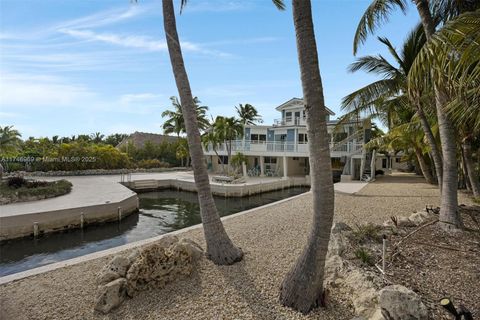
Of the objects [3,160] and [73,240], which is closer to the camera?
[73,240]

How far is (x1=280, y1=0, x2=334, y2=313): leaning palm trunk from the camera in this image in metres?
3.38

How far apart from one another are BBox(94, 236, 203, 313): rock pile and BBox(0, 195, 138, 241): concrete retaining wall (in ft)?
24.5

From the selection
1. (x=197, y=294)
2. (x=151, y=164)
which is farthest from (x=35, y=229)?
(x=151, y=164)

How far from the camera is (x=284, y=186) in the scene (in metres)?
23.4

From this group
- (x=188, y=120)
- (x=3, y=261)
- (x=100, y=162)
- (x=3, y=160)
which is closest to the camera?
(x=188, y=120)

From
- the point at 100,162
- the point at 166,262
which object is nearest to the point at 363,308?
the point at 166,262

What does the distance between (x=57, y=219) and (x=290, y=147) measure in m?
17.7

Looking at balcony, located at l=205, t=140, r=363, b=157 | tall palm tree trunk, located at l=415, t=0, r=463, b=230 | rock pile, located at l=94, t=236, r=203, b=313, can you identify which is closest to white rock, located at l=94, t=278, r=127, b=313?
rock pile, located at l=94, t=236, r=203, b=313

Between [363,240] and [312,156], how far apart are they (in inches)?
115

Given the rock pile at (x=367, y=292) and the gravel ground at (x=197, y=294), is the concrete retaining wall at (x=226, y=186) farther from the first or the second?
the rock pile at (x=367, y=292)

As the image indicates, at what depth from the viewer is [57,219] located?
10.6m

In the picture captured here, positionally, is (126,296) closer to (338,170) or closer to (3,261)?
(3,261)

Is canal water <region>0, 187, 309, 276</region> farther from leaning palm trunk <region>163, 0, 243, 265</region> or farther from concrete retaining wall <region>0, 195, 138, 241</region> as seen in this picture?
leaning palm trunk <region>163, 0, 243, 265</region>

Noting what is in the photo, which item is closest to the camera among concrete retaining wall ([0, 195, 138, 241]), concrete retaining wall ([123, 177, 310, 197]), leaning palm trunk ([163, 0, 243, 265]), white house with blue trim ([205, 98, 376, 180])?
leaning palm trunk ([163, 0, 243, 265])
